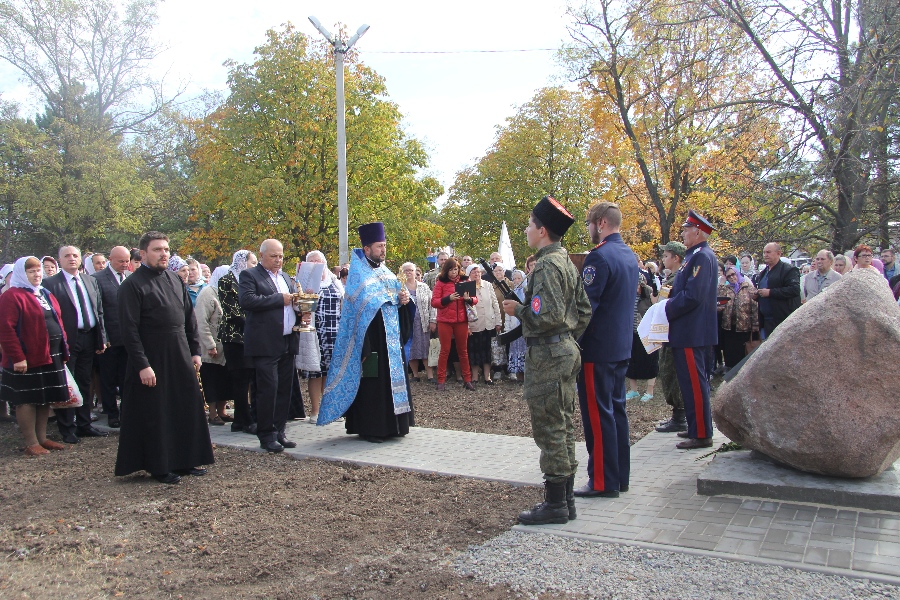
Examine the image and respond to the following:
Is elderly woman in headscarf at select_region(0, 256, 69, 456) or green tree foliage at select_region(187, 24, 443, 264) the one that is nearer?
elderly woman in headscarf at select_region(0, 256, 69, 456)

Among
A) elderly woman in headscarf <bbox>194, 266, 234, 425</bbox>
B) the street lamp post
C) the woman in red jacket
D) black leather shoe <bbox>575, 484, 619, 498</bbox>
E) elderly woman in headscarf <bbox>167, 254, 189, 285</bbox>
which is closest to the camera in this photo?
black leather shoe <bbox>575, 484, 619, 498</bbox>

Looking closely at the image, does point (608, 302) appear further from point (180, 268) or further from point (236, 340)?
point (180, 268)

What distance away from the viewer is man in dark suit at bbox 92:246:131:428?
28.1 feet

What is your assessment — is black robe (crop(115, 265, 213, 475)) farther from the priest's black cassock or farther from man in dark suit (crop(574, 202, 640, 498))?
man in dark suit (crop(574, 202, 640, 498))

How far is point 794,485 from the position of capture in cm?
481

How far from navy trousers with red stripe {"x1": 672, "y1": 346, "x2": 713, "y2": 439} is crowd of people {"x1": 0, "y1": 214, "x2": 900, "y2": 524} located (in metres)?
0.01

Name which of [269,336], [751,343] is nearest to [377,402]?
[269,336]

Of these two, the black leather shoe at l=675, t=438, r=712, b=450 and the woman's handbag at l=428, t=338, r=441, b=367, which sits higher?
the woman's handbag at l=428, t=338, r=441, b=367

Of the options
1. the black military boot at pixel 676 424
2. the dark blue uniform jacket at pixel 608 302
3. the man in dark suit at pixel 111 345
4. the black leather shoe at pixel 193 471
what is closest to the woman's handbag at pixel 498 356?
the black military boot at pixel 676 424

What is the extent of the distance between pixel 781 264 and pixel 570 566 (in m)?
7.94

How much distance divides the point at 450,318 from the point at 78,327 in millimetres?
5090

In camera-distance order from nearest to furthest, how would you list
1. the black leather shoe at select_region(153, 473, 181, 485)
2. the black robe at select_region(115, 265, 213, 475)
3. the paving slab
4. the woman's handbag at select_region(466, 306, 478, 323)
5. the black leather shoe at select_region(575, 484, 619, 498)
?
the paving slab
the black leather shoe at select_region(575, 484, 619, 498)
the black robe at select_region(115, 265, 213, 475)
the black leather shoe at select_region(153, 473, 181, 485)
the woman's handbag at select_region(466, 306, 478, 323)

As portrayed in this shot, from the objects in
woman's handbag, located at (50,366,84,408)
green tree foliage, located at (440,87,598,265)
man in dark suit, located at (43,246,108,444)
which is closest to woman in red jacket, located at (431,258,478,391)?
man in dark suit, located at (43,246,108,444)

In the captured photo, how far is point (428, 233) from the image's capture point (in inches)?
1008
